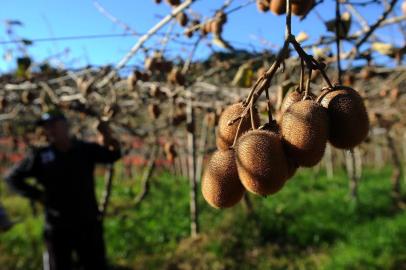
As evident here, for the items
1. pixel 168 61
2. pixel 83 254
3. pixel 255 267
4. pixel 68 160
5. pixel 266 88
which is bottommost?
pixel 255 267

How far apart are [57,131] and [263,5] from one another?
3072 millimetres

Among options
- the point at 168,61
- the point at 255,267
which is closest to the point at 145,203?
the point at 255,267

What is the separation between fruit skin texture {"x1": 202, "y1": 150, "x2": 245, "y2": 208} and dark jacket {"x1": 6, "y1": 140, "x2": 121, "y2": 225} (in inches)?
137

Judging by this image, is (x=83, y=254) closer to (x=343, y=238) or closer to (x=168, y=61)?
(x=168, y=61)

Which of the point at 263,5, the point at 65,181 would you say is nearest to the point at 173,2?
the point at 263,5

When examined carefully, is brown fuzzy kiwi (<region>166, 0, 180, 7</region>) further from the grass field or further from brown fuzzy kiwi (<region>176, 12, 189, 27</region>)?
the grass field

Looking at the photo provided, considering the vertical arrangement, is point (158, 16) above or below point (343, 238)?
above

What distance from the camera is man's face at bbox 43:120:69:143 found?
4.22 m

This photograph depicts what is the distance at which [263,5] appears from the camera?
169cm

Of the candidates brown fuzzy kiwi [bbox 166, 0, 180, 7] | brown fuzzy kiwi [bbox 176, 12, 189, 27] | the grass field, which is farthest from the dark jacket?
brown fuzzy kiwi [bbox 166, 0, 180, 7]

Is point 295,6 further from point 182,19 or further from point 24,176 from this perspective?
point 24,176

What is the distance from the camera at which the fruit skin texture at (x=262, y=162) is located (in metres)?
0.95

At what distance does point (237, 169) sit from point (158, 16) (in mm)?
2068

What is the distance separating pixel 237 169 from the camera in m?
1.01
